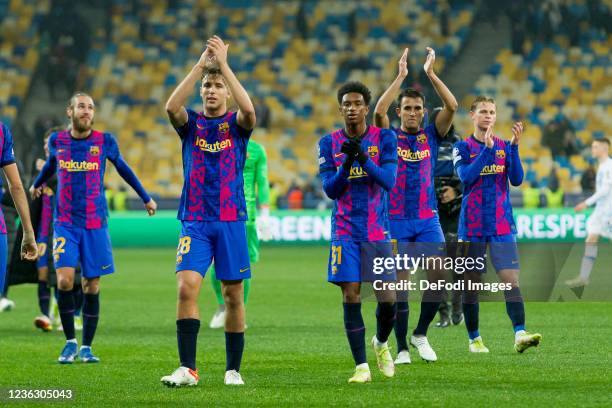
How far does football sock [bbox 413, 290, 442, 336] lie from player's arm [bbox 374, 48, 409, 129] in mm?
1610

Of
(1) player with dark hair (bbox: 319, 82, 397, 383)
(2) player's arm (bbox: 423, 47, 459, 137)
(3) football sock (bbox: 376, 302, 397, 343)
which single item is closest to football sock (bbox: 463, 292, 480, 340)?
(2) player's arm (bbox: 423, 47, 459, 137)

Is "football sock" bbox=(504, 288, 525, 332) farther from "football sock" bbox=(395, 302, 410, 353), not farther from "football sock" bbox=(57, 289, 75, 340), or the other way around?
"football sock" bbox=(57, 289, 75, 340)

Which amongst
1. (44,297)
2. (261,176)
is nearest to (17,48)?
(44,297)

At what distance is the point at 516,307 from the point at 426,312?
2.60ft

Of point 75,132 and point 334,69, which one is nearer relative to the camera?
point 75,132

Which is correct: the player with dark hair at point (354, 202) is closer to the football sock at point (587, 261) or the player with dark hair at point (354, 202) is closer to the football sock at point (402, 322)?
the football sock at point (402, 322)

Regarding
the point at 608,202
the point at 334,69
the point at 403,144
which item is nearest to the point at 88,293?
the point at 403,144

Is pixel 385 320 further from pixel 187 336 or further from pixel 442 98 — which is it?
pixel 442 98

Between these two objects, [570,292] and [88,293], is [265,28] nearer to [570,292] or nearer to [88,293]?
[570,292]

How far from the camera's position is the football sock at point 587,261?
1581 centimetres

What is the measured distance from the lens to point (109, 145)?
32.3ft

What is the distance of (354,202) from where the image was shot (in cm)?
789

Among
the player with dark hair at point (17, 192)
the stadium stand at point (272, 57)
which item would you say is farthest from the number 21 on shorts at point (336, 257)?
the stadium stand at point (272, 57)

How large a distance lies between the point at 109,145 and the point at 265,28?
80.2ft
